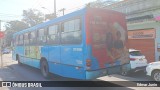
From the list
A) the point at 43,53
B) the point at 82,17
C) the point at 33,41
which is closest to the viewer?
the point at 82,17

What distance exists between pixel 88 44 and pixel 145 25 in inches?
375

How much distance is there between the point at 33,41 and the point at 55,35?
3.73m

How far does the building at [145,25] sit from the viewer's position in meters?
14.2

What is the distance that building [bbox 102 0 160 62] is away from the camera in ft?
46.4

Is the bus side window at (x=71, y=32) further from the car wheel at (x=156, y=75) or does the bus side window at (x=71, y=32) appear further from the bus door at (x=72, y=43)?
the car wheel at (x=156, y=75)

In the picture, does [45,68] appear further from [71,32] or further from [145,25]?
[145,25]

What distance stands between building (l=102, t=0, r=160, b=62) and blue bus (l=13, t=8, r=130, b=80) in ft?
21.0

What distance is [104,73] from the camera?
764 centimetres

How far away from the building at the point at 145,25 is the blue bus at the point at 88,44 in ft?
21.0

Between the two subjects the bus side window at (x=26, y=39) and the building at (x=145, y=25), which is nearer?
the bus side window at (x=26, y=39)

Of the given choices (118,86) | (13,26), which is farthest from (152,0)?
(13,26)

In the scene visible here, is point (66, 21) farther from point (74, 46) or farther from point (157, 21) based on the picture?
point (157, 21)

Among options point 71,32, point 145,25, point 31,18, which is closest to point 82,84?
point 71,32

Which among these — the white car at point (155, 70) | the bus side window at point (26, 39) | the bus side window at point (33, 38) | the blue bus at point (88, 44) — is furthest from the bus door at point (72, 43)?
the bus side window at point (26, 39)
